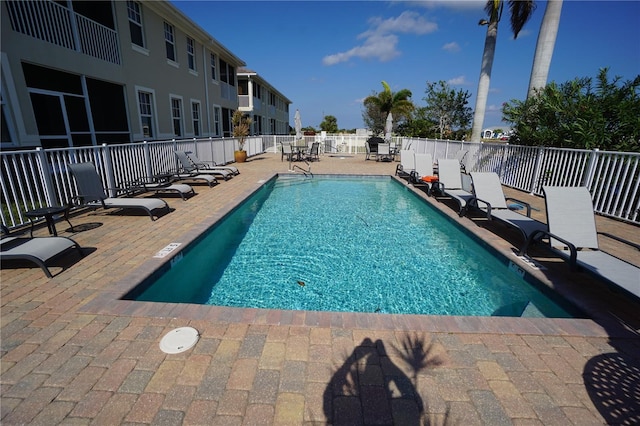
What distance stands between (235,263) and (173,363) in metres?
2.79

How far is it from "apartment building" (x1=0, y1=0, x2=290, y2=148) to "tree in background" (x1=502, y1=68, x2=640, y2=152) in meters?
14.0

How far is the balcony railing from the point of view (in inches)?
282

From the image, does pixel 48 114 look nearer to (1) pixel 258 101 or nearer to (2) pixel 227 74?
(2) pixel 227 74

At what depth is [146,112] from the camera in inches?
470

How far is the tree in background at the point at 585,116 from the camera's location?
22.3ft

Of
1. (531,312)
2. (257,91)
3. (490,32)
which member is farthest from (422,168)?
(257,91)

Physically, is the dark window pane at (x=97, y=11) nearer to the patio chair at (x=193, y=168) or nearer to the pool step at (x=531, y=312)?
the patio chair at (x=193, y=168)

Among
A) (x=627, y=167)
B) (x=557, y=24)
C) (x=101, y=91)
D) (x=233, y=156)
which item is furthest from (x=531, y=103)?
(x=101, y=91)

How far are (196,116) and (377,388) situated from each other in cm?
1726

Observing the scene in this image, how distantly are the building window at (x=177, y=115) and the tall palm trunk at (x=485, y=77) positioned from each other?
14.2 m

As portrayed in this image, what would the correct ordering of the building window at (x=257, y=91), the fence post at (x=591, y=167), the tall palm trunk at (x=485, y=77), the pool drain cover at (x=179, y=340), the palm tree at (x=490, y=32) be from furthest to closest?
1. the building window at (x=257, y=91)
2. the tall palm trunk at (x=485, y=77)
3. the palm tree at (x=490, y=32)
4. the fence post at (x=591, y=167)
5. the pool drain cover at (x=179, y=340)

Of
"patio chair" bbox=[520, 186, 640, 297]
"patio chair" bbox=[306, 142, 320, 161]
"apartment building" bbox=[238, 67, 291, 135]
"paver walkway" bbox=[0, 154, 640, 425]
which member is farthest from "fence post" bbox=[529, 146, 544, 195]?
"apartment building" bbox=[238, 67, 291, 135]

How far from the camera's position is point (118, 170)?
7105 millimetres

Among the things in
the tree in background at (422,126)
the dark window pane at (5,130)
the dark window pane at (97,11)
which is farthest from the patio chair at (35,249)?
the tree in background at (422,126)
